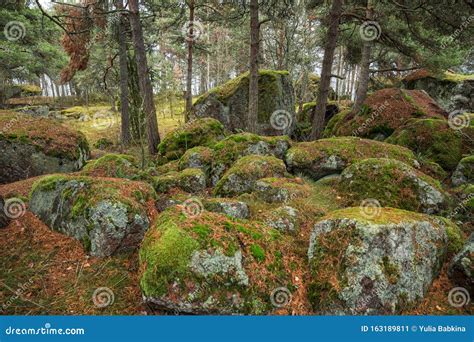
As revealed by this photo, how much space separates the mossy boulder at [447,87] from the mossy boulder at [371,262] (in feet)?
44.6

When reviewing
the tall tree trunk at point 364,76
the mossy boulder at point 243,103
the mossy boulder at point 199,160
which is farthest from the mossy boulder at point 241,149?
the tall tree trunk at point 364,76

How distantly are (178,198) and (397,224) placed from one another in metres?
3.85

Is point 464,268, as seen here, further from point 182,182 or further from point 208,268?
point 182,182

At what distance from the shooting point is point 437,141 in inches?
339

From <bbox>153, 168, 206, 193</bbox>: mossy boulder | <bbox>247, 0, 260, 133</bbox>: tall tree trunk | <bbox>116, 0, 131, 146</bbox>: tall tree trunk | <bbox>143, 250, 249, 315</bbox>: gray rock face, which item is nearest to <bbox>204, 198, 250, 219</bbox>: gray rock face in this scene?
<bbox>143, 250, 249, 315</bbox>: gray rock face

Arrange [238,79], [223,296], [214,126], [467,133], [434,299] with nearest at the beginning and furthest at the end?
1. [223,296]
2. [434,299]
3. [467,133]
4. [214,126]
5. [238,79]

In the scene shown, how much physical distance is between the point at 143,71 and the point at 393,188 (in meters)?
9.65

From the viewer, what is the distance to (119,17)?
45.5 ft

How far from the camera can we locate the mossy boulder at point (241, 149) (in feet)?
25.6

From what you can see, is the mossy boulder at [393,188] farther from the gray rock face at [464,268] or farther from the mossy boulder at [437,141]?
the mossy boulder at [437,141]

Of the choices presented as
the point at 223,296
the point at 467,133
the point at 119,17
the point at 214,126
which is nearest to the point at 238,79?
the point at 214,126

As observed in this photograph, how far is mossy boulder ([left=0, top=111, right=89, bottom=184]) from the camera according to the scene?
25.8 ft

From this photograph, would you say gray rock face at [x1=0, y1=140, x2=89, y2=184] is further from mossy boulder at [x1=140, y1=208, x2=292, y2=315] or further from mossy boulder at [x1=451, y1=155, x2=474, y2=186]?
mossy boulder at [x1=451, y1=155, x2=474, y2=186]

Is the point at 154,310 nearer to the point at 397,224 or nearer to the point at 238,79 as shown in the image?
the point at 397,224
